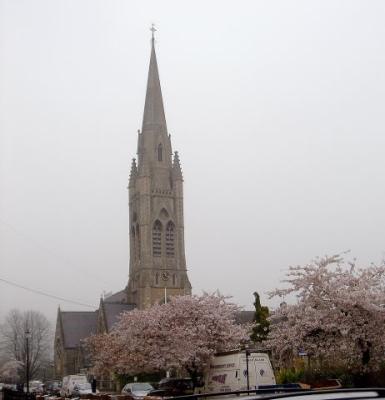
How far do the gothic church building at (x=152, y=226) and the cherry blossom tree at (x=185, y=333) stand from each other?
42.0 meters

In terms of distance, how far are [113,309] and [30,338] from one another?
3265 centimetres

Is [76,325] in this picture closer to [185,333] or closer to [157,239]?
[157,239]

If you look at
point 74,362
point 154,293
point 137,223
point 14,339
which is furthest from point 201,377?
point 14,339

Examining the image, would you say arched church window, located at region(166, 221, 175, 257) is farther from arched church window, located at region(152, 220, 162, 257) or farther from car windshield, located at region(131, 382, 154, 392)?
car windshield, located at region(131, 382, 154, 392)

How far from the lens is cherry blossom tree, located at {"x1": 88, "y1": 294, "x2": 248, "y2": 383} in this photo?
38.0 metres

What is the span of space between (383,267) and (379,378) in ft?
15.4

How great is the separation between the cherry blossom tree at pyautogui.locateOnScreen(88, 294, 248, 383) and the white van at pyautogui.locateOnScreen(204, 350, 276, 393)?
4.02 m

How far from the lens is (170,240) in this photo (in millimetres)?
89875

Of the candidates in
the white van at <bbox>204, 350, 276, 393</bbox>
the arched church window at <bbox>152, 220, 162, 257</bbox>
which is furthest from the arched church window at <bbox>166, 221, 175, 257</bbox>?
the white van at <bbox>204, 350, 276, 393</bbox>

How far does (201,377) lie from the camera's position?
122ft

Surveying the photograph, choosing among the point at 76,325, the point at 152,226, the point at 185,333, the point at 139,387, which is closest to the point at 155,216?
the point at 152,226

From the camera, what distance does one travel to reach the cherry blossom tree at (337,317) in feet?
84.5

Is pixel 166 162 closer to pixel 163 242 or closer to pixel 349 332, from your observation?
pixel 163 242

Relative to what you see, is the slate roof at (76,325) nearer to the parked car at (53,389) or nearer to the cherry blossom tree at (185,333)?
the parked car at (53,389)
